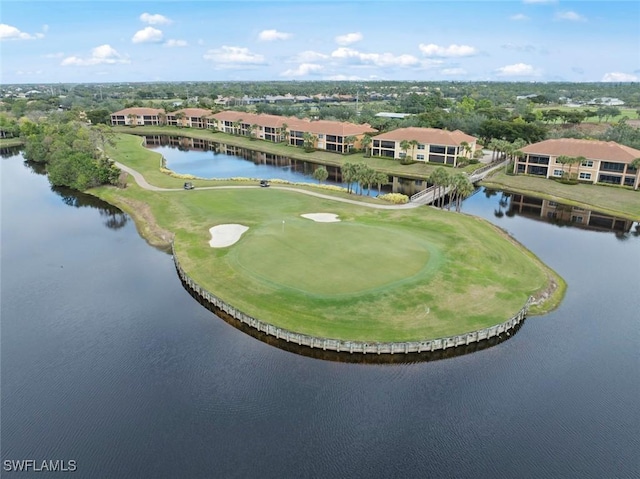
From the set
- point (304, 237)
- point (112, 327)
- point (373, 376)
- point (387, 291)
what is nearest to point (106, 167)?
point (304, 237)

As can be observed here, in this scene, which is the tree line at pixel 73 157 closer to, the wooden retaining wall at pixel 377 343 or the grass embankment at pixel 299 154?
the grass embankment at pixel 299 154

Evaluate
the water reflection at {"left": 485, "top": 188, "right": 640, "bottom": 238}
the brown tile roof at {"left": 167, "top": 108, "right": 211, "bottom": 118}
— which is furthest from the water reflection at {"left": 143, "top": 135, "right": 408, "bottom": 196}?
the brown tile roof at {"left": 167, "top": 108, "right": 211, "bottom": 118}

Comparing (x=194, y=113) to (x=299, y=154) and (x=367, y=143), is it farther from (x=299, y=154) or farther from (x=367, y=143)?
(x=367, y=143)

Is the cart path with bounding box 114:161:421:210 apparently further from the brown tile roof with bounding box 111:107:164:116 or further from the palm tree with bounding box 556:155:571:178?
the brown tile roof with bounding box 111:107:164:116

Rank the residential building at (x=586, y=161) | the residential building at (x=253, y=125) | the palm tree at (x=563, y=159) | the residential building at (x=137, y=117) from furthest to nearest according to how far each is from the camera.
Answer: the residential building at (x=137, y=117) < the residential building at (x=253, y=125) < the palm tree at (x=563, y=159) < the residential building at (x=586, y=161)

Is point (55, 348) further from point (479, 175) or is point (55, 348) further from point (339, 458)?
point (479, 175)

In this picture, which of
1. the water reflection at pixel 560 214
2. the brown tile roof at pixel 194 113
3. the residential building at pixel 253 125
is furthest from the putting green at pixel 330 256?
the brown tile roof at pixel 194 113
